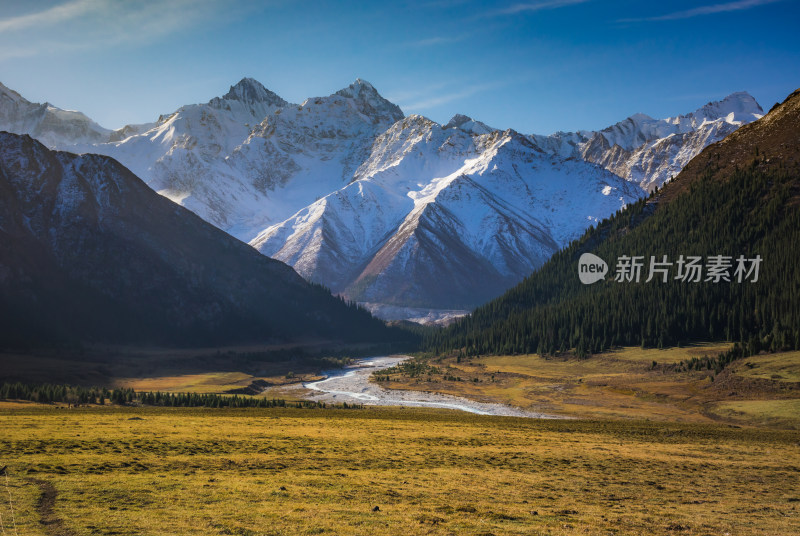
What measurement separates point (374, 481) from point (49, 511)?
19.5m

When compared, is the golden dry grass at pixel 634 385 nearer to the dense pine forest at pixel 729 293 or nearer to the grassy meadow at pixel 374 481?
the dense pine forest at pixel 729 293

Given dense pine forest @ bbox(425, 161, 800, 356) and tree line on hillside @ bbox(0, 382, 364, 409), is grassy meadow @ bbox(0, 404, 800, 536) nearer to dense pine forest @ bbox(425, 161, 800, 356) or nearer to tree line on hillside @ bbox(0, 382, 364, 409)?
tree line on hillside @ bbox(0, 382, 364, 409)

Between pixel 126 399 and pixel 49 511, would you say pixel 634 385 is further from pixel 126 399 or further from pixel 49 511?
pixel 49 511

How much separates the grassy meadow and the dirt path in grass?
0.32 feet

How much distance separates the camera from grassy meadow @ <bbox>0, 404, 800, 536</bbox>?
103ft

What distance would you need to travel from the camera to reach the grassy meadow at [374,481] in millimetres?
31312

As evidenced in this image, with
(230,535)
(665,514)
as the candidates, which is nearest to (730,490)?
(665,514)

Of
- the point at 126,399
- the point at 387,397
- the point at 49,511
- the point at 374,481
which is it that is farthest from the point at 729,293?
the point at 49,511

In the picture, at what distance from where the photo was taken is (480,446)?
61250 mm

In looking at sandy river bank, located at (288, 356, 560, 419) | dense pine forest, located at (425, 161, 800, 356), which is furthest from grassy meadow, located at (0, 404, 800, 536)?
dense pine forest, located at (425, 161, 800, 356)

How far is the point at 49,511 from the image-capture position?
103 feet

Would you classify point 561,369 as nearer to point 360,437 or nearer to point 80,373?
point 360,437

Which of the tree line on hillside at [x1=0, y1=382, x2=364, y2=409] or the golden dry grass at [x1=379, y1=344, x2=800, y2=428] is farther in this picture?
the tree line on hillside at [x1=0, y1=382, x2=364, y2=409]

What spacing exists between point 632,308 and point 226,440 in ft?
518
